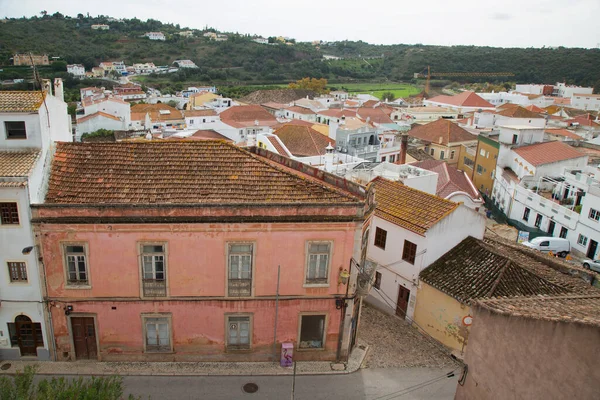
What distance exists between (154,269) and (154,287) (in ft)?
2.40

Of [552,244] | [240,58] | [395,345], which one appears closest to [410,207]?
[395,345]

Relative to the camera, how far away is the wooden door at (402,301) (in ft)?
76.3

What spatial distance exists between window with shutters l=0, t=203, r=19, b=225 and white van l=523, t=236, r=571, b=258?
34.2 meters

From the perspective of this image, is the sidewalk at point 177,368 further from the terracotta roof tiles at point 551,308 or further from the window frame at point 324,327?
the terracotta roof tiles at point 551,308

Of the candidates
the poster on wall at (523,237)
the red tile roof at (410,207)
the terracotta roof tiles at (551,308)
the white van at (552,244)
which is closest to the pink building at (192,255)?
the red tile roof at (410,207)

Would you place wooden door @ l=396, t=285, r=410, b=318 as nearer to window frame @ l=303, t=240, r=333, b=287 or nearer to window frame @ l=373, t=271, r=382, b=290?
window frame @ l=373, t=271, r=382, b=290

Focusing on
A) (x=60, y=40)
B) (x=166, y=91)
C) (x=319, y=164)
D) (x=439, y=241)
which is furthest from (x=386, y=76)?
(x=439, y=241)

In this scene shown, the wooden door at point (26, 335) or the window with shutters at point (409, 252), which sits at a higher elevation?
the window with shutters at point (409, 252)

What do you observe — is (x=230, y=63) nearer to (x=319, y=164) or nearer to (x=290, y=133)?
(x=290, y=133)

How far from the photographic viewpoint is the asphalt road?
1711cm

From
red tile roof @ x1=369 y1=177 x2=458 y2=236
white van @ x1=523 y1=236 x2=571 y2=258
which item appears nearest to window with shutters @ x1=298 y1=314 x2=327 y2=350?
red tile roof @ x1=369 y1=177 x2=458 y2=236

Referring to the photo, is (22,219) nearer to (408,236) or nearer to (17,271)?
(17,271)

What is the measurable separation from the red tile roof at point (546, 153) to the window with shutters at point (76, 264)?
40.5m

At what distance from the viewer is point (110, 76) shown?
128875mm
